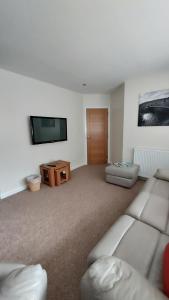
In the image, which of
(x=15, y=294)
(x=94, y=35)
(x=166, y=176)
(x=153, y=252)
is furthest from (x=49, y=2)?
(x=166, y=176)

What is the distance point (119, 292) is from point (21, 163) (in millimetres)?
2798

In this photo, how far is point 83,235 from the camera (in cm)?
173

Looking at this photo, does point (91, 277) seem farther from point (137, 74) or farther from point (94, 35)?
point (137, 74)

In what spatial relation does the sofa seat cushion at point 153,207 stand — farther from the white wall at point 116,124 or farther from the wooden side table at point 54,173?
the white wall at point 116,124

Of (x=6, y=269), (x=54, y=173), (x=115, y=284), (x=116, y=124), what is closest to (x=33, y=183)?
(x=54, y=173)

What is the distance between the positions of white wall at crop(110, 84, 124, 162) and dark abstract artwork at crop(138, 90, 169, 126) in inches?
24.9

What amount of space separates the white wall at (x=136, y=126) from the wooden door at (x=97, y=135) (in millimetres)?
1228

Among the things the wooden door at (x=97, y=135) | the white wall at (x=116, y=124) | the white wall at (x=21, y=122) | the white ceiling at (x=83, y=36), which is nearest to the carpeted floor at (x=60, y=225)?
the white wall at (x=21, y=122)

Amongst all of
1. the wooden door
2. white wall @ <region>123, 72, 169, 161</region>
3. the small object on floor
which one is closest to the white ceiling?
white wall @ <region>123, 72, 169, 161</region>

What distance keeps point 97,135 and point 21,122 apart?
2.52 meters

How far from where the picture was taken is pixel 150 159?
312 centimetres

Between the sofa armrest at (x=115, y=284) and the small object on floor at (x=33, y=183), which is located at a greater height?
the sofa armrest at (x=115, y=284)

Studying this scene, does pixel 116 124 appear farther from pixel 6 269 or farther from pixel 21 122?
pixel 6 269

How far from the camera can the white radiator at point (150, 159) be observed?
297cm
